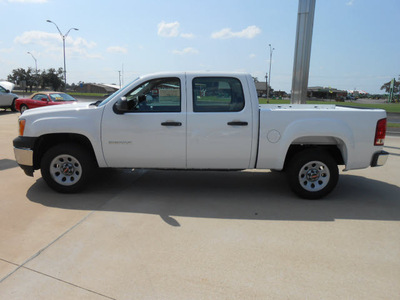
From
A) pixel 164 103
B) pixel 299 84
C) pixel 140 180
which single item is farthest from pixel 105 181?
Answer: pixel 299 84

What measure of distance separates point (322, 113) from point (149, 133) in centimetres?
249

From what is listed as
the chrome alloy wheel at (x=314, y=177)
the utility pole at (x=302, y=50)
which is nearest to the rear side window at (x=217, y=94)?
the chrome alloy wheel at (x=314, y=177)

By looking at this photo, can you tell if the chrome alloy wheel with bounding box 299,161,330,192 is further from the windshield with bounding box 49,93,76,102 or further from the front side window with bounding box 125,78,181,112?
the windshield with bounding box 49,93,76,102

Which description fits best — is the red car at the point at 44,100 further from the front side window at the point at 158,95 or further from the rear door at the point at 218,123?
the rear door at the point at 218,123

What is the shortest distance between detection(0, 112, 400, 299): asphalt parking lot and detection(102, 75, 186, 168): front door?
647 mm

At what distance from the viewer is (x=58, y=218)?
3957mm

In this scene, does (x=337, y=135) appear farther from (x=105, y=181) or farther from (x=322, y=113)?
(x=105, y=181)

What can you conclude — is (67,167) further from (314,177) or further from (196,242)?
(314,177)

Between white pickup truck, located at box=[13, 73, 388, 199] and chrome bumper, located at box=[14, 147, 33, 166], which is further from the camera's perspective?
chrome bumper, located at box=[14, 147, 33, 166]

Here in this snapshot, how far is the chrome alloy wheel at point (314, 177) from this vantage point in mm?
4688

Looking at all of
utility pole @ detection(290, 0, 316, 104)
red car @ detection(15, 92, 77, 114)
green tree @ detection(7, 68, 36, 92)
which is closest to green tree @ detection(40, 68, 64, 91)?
green tree @ detection(7, 68, 36, 92)

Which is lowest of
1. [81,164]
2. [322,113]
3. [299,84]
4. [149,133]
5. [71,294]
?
[71,294]

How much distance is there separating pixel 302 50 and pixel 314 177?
14.4 feet

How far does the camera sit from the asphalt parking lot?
2.64 meters
